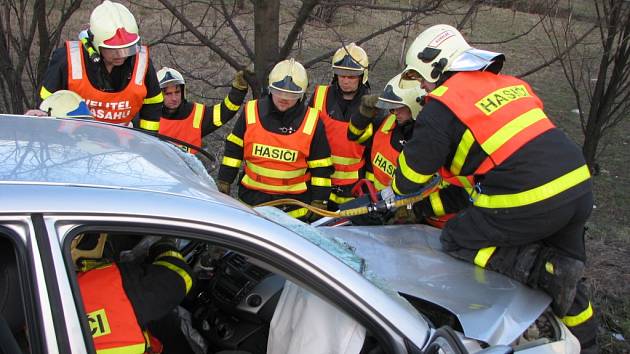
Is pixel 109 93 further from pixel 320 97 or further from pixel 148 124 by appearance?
pixel 320 97

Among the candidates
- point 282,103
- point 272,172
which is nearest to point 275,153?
point 272,172

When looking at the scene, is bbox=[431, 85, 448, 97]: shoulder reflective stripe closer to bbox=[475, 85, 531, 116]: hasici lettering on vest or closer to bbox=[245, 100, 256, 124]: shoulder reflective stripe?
bbox=[475, 85, 531, 116]: hasici lettering on vest

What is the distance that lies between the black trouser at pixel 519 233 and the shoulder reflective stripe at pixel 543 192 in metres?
0.03

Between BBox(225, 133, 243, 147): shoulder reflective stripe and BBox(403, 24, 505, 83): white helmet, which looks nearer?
BBox(403, 24, 505, 83): white helmet

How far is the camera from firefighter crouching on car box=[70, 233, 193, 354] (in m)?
1.65

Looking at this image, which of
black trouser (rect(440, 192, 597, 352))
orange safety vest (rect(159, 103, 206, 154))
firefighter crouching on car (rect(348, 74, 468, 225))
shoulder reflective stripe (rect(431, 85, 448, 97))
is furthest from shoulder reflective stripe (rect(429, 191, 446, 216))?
orange safety vest (rect(159, 103, 206, 154))

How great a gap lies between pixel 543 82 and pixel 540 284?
35.6ft

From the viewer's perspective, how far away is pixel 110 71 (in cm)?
389

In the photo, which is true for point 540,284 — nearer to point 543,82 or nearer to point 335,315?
point 335,315

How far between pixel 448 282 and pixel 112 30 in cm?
256

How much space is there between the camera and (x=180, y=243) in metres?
2.61

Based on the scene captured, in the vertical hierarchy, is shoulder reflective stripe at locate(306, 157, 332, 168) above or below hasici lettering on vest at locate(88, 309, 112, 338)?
below

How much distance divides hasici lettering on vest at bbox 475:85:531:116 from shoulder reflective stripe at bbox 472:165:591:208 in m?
0.40

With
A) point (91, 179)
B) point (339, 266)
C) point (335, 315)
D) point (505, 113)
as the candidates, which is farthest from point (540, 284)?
point (91, 179)
